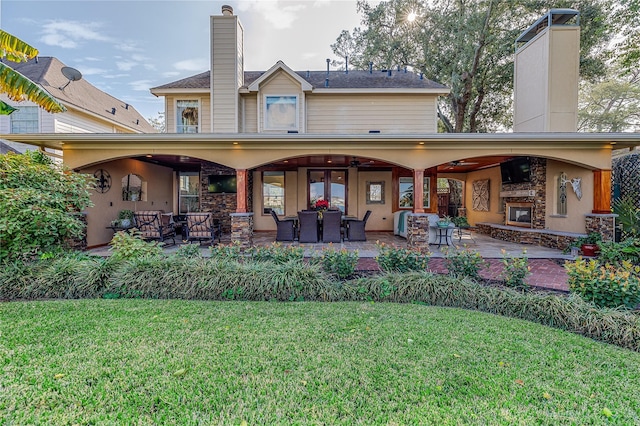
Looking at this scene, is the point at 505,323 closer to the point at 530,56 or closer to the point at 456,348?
the point at 456,348

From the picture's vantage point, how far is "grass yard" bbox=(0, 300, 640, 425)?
88.1 inches

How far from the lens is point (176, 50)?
54.0 ft

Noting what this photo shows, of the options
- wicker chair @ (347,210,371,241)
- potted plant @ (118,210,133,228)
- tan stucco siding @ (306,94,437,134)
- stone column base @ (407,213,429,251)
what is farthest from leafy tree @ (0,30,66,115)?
stone column base @ (407,213,429,251)

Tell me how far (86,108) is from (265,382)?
1516 cm

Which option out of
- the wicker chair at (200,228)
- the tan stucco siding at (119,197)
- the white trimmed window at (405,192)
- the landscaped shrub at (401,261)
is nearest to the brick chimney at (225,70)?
the tan stucco siding at (119,197)

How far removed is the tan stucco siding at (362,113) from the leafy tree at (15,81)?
751 cm

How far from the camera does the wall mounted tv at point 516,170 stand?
10156 millimetres

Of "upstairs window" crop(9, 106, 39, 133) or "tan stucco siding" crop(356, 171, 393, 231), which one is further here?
"tan stucco siding" crop(356, 171, 393, 231)

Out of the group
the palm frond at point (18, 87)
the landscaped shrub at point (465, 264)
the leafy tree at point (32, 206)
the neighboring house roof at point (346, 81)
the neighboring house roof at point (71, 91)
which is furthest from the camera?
the neighboring house roof at point (71, 91)

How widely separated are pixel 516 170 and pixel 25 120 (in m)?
18.6

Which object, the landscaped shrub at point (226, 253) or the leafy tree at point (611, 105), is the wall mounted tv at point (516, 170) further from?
the leafy tree at point (611, 105)

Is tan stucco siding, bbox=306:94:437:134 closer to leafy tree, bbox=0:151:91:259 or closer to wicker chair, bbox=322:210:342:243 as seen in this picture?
wicker chair, bbox=322:210:342:243

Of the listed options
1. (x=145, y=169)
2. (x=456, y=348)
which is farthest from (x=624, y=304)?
(x=145, y=169)

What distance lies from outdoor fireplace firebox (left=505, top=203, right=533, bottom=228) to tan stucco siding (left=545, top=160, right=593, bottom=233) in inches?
28.3
